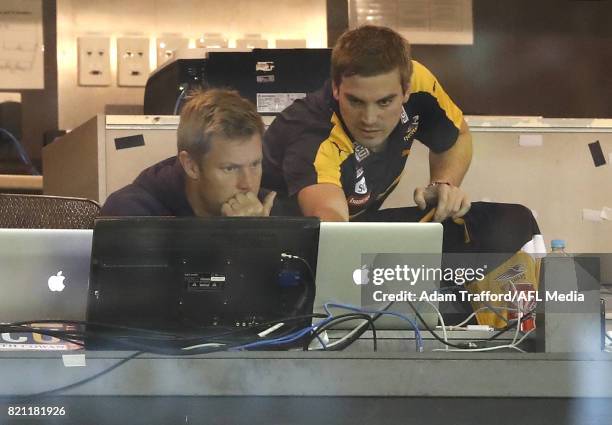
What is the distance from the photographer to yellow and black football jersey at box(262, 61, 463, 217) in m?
2.92

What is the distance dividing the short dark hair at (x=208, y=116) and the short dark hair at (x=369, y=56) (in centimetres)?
32

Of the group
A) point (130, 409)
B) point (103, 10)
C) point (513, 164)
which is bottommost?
point (130, 409)

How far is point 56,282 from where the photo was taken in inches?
49.7

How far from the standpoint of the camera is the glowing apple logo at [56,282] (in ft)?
4.14

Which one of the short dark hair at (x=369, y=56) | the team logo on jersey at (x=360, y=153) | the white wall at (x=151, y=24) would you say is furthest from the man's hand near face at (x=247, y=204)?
the white wall at (x=151, y=24)

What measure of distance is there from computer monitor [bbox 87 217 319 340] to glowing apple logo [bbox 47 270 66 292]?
0.08 metres

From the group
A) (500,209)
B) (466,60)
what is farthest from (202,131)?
(466,60)

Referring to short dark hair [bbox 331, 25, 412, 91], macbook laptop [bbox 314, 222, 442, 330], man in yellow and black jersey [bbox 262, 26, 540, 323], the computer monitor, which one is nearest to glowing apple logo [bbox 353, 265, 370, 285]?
macbook laptop [bbox 314, 222, 442, 330]

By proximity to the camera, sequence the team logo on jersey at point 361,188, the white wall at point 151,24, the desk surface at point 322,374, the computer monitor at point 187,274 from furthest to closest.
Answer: the white wall at point 151,24 < the team logo on jersey at point 361,188 < the computer monitor at point 187,274 < the desk surface at point 322,374

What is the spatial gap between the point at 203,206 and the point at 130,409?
72.5 inches

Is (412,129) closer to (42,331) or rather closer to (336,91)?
(336,91)

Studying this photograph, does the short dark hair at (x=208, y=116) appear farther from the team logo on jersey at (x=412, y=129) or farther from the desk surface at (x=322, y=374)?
the desk surface at (x=322, y=374)

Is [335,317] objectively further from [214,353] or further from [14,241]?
[14,241]

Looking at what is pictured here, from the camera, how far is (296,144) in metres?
2.95
